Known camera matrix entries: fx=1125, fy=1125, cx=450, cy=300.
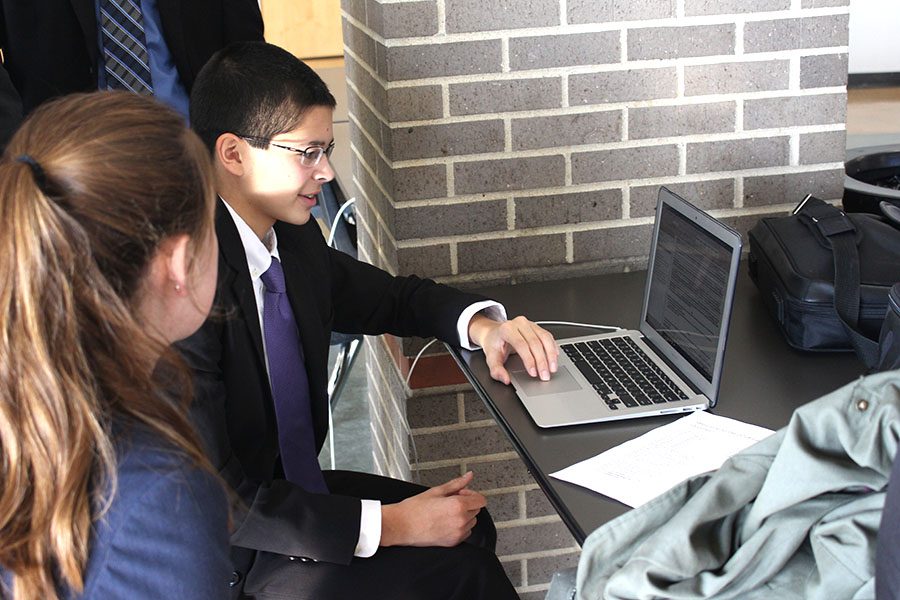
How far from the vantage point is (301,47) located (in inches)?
292

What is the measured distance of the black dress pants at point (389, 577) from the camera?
5.49 ft

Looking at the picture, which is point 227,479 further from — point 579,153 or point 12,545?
point 579,153

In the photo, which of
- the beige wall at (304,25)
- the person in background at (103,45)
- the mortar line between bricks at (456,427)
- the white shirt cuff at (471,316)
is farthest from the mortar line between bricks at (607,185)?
the beige wall at (304,25)

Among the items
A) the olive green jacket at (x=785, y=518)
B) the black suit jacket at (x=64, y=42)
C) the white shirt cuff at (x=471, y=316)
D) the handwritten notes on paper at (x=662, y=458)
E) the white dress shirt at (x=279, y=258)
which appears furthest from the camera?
the black suit jacket at (x=64, y=42)

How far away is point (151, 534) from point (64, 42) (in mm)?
1824

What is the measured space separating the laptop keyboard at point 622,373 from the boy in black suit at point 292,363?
2.8 inches

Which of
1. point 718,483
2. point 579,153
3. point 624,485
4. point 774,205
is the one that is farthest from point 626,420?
point 774,205

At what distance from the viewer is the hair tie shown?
1.05 meters

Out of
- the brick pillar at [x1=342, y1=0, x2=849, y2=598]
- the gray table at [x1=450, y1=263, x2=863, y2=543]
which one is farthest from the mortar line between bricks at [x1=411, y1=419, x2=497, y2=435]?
the gray table at [x1=450, y1=263, x2=863, y2=543]

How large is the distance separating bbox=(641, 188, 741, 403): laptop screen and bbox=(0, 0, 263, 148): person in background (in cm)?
129

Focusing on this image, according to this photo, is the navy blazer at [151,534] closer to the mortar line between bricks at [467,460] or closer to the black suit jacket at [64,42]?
the mortar line between bricks at [467,460]

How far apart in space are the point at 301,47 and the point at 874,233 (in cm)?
603

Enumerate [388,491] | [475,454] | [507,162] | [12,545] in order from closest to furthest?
[12,545] → [388,491] → [507,162] → [475,454]

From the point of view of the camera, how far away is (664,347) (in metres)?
1.78
